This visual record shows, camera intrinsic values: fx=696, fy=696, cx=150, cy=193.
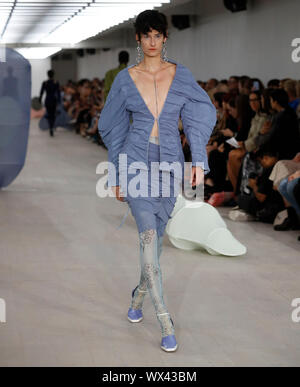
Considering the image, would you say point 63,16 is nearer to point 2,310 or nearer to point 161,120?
point 2,310

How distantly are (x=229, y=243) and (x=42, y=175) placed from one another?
4.71 meters

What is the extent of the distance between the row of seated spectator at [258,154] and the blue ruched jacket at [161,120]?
229 cm

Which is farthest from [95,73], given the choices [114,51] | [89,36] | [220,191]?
[220,191]

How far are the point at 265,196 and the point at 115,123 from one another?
3.01 metres

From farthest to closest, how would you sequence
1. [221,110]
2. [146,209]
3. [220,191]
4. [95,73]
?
[95,73], [221,110], [220,191], [146,209]

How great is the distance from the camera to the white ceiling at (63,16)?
432 inches

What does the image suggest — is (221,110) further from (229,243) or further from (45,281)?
(45,281)

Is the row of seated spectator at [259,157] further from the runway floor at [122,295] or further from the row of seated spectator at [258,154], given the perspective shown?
the runway floor at [122,295]

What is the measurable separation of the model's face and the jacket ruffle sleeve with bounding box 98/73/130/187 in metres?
0.19

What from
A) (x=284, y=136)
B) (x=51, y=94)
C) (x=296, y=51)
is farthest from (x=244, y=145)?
(x=51, y=94)

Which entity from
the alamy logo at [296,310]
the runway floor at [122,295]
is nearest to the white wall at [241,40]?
the runway floor at [122,295]

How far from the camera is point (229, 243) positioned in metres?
4.81

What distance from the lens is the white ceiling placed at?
1098 centimetres

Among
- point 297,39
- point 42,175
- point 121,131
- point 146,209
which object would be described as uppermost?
point 297,39
